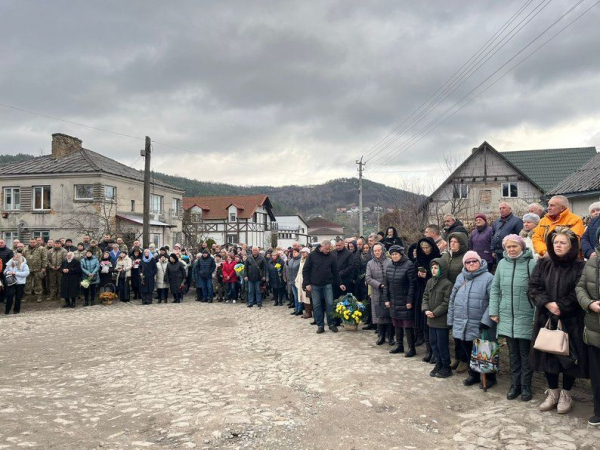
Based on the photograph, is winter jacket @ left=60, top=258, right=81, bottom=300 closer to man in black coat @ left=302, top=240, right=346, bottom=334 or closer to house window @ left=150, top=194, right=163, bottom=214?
man in black coat @ left=302, top=240, right=346, bottom=334

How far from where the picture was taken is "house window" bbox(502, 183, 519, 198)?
33812 millimetres

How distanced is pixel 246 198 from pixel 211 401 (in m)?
52.8

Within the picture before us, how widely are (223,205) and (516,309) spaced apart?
51.0m

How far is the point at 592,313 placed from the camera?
4.50 m

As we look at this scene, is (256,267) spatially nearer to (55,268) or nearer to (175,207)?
(55,268)

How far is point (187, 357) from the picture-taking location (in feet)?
25.3

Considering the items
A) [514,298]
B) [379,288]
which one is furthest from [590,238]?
[379,288]

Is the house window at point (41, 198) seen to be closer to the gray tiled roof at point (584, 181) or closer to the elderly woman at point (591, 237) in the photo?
the gray tiled roof at point (584, 181)

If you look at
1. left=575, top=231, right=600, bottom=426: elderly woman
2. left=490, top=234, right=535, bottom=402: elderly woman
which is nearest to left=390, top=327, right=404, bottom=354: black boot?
left=490, top=234, right=535, bottom=402: elderly woman

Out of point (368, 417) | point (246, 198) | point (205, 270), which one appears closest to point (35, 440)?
point (368, 417)

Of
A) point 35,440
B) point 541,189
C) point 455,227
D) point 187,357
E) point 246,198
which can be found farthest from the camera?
point 246,198

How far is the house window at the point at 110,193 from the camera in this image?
98.2 feet

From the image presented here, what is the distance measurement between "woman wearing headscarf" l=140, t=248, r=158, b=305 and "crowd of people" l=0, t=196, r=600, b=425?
0.03m

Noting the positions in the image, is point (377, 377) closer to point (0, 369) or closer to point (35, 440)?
point (35, 440)
